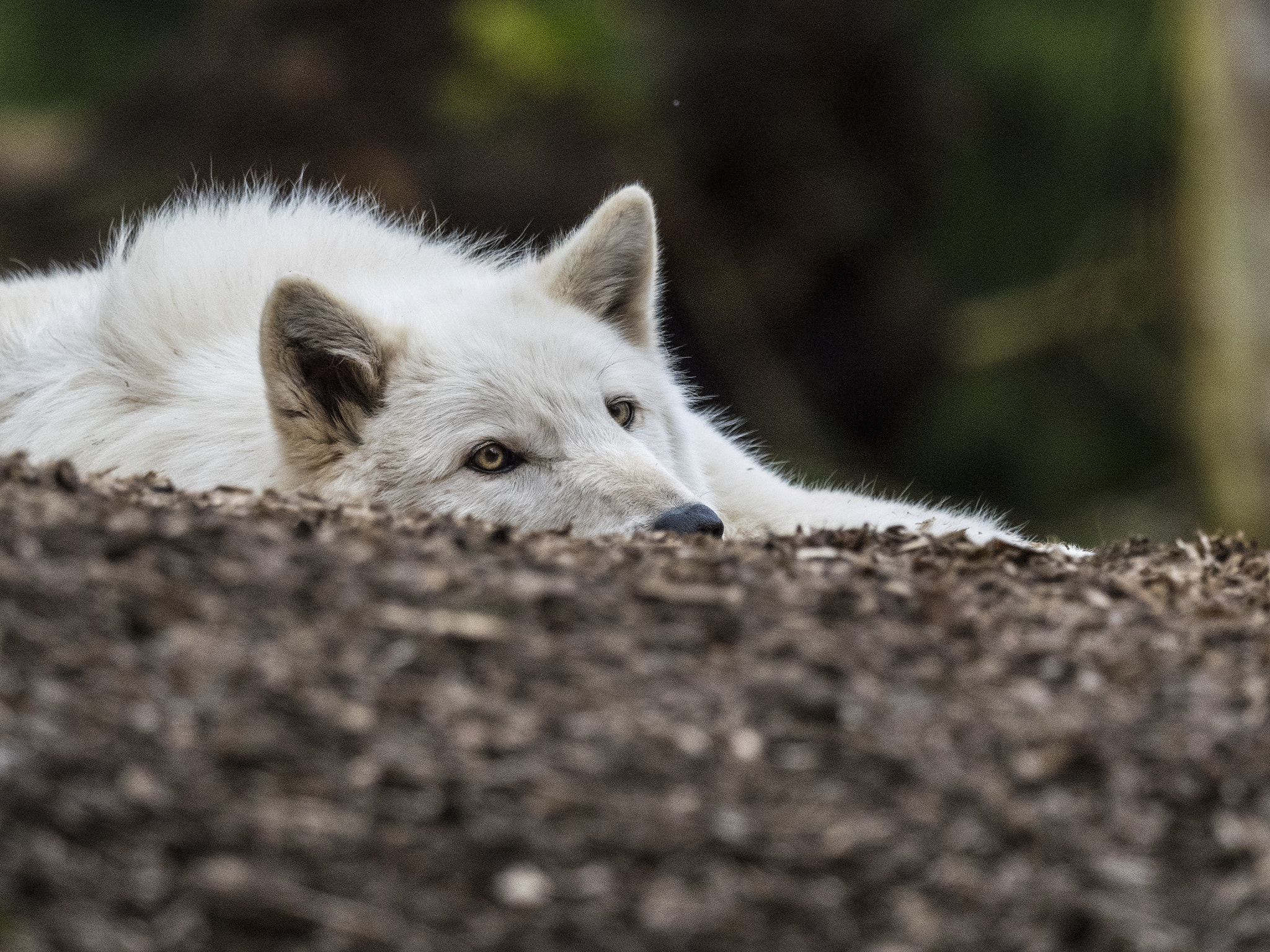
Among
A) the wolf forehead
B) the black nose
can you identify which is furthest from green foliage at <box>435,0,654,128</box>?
the black nose

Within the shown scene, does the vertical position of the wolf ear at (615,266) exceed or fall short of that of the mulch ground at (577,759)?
it exceeds it

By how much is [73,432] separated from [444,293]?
4.74ft

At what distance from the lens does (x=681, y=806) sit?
8.38 ft

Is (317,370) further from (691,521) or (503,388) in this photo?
(691,521)

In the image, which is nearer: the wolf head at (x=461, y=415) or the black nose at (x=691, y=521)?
the black nose at (x=691, y=521)

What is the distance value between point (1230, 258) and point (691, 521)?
942 cm

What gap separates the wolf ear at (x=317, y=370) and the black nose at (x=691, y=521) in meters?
1.12

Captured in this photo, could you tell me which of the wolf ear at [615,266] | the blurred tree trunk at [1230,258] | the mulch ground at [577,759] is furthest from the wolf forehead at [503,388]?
the blurred tree trunk at [1230,258]

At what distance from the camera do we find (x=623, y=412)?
5.12 metres

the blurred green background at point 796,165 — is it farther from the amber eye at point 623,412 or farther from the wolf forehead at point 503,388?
the wolf forehead at point 503,388

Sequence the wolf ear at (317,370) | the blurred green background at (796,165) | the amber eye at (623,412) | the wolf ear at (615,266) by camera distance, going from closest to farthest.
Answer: the wolf ear at (317,370) < the amber eye at (623,412) < the wolf ear at (615,266) < the blurred green background at (796,165)

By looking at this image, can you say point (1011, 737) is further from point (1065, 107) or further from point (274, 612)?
point (1065, 107)

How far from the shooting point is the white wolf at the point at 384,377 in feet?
15.2

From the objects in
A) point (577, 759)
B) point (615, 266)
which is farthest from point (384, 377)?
point (577, 759)
